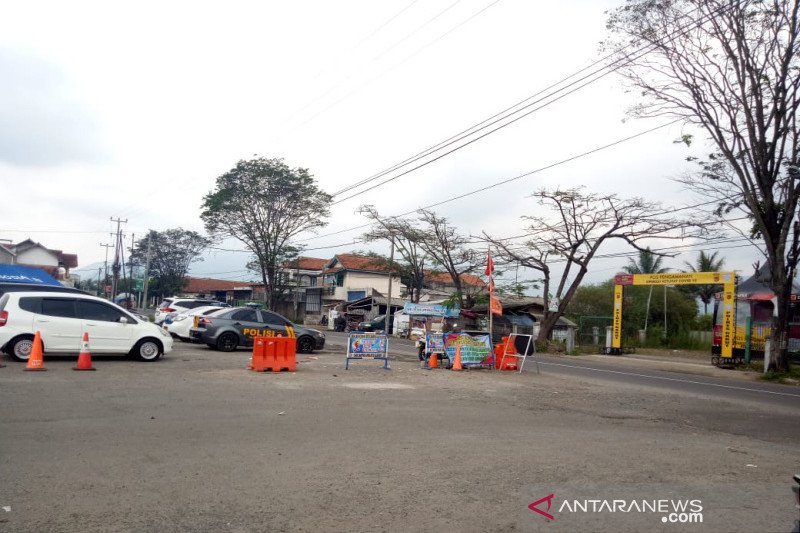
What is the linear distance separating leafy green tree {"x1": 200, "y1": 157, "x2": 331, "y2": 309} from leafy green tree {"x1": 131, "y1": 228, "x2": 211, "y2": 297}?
104ft

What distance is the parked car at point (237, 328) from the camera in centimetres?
1992

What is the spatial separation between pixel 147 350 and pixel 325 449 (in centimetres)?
983

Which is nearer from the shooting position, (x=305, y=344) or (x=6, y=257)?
(x=305, y=344)

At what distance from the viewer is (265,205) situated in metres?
46.0

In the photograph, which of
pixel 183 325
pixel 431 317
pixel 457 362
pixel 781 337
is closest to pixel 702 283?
pixel 781 337

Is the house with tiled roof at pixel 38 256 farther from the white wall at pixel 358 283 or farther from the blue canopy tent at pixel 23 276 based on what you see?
the blue canopy tent at pixel 23 276

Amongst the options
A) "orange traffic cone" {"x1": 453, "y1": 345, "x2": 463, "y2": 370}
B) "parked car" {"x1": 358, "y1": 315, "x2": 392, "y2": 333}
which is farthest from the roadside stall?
"orange traffic cone" {"x1": 453, "y1": 345, "x2": 463, "y2": 370}

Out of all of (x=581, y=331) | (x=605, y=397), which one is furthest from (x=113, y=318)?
(x=581, y=331)

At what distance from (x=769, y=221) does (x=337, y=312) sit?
3629 cm

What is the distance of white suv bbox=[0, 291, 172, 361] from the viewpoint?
13906 mm

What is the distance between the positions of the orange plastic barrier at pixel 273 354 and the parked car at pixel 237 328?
4.74 meters

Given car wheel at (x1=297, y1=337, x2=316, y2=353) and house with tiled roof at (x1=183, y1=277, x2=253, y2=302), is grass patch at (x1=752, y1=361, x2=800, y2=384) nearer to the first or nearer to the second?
car wheel at (x1=297, y1=337, x2=316, y2=353)

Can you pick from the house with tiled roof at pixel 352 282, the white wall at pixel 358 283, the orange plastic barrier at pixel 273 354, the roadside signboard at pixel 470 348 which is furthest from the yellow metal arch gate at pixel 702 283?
the white wall at pixel 358 283

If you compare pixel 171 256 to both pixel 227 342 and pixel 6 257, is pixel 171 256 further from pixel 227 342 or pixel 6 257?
pixel 227 342
